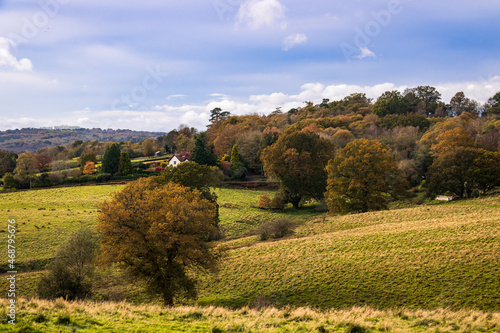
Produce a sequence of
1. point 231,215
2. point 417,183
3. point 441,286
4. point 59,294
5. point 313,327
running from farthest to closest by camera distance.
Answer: point 417,183 < point 231,215 < point 59,294 < point 441,286 < point 313,327

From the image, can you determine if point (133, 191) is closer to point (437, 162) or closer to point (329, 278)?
point (329, 278)

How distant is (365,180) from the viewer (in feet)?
119

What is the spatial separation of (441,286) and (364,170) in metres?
22.7

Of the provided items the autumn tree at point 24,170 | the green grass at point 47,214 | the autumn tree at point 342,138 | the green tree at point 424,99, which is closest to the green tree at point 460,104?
the green tree at point 424,99

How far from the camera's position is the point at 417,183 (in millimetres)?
55969

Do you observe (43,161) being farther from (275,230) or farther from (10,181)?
(275,230)

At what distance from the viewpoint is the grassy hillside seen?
47.3ft

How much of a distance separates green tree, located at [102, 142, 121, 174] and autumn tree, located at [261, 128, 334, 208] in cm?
3671

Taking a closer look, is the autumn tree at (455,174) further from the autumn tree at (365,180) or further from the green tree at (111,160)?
the green tree at (111,160)

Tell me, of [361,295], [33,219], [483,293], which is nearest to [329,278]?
[361,295]

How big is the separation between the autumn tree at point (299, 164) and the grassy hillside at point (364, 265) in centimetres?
1396

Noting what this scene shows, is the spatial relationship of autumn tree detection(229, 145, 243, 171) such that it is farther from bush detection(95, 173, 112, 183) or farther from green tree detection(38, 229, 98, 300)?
green tree detection(38, 229, 98, 300)

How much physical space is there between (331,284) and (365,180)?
2198 cm

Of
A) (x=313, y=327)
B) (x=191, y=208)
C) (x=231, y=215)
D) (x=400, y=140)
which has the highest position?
(x=400, y=140)
